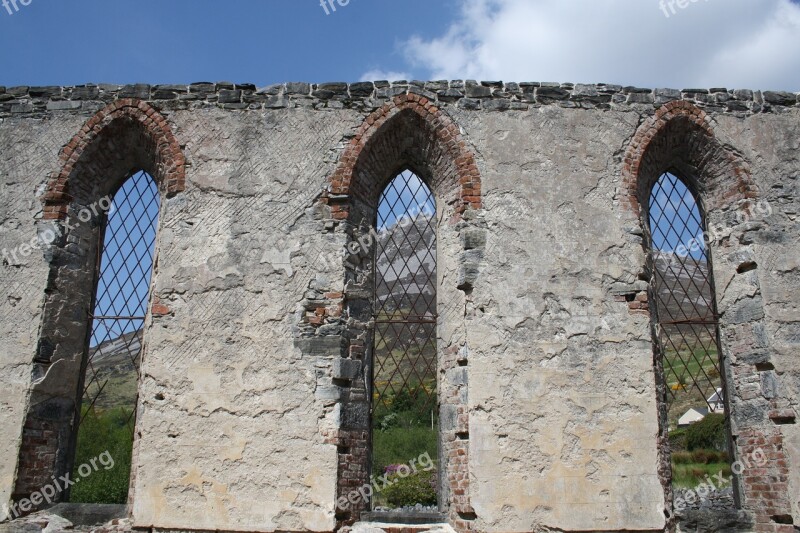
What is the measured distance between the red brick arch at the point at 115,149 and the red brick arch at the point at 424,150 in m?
1.79

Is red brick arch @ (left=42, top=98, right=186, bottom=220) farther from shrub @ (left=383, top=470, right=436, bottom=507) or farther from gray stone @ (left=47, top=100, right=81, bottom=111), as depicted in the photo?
shrub @ (left=383, top=470, right=436, bottom=507)

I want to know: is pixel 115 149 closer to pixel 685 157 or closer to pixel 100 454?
pixel 685 157

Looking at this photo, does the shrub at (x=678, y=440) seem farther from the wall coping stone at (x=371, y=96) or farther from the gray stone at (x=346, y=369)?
the gray stone at (x=346, y=369)

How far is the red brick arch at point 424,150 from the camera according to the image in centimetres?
694

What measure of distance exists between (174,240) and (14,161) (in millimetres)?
2196

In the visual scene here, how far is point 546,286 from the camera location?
6602 millimetres

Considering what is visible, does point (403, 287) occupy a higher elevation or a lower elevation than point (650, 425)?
higher

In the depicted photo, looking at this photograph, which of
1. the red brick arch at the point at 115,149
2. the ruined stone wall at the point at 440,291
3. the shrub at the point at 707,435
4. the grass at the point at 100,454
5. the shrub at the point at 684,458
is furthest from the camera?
the shrub at the point at 707,435

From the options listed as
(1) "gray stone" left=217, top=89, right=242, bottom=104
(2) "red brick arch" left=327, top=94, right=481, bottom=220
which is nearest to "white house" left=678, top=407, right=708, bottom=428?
(2) "red brick arch" left=327, top=94, right=481, bottom=220

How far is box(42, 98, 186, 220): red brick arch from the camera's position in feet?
23.4

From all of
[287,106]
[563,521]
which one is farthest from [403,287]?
[563,521]

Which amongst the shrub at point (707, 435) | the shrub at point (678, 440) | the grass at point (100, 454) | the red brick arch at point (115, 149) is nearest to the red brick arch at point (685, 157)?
the red brick arch at point (115, 149)

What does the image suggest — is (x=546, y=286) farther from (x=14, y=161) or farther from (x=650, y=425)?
(x=14, y=161)

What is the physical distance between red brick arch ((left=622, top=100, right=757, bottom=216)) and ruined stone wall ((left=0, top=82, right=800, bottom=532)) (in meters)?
0.03
